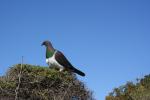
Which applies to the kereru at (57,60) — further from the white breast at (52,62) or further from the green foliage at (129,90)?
the green foliage at (129,90)

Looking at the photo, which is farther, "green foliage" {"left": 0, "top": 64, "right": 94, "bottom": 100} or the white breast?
the white breast

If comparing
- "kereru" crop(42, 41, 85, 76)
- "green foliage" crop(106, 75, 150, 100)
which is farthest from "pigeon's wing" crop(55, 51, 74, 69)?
"green foliage" crop(106, 75, 150, 100)

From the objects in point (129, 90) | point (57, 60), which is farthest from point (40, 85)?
point (129, 90)

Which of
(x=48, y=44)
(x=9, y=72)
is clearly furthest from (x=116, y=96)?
(x=9, y=72)

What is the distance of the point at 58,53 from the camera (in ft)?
57.8

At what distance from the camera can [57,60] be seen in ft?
57.2

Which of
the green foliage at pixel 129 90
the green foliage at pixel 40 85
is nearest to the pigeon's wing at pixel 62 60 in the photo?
the green foliage at pixel 40 85

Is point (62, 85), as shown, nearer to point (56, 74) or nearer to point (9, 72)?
point (56, 74)

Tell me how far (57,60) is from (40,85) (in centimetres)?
231

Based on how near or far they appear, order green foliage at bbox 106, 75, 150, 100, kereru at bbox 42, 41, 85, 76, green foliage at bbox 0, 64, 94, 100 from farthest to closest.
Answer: green foliage at bbox 106, 75, 150, 100
kereru at bbox 42, 41, 85, 76
green foliage at bbox 0, 64, 94, 100

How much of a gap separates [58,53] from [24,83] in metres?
3.05

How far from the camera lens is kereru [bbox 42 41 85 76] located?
56.7ft

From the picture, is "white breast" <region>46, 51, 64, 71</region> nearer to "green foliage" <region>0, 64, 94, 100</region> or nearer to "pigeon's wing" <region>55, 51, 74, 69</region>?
"pigeon's wing" <region>55, 51, 74, 69</region>

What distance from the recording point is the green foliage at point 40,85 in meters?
14.7
